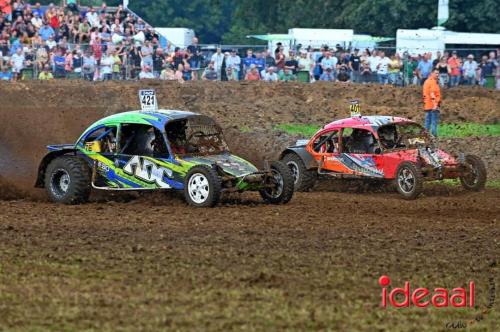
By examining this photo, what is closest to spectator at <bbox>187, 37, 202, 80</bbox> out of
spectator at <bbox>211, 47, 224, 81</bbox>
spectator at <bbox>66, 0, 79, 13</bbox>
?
spectator at <bbox>211, 47, 224, 81</bbox>

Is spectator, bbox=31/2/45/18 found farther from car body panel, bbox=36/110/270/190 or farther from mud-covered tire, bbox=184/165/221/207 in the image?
mud-covered tire, bbox=184/165/221/207

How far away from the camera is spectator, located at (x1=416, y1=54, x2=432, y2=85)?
3288cm

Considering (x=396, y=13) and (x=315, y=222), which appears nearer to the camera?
(x=315, y=222)

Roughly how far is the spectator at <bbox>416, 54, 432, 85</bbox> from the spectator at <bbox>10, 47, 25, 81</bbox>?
476 inches

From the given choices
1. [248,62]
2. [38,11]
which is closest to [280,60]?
[248,62]

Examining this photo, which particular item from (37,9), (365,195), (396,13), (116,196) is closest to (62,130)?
(116,196)

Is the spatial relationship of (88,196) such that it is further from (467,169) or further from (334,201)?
(467,169)

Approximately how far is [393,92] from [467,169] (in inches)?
514

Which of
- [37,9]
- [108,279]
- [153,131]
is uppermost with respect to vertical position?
[37,9]

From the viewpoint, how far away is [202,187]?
14.6m

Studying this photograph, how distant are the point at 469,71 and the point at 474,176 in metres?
16.5

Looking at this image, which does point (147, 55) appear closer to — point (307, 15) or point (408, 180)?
point (408, 180)

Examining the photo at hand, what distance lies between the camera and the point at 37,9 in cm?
3419

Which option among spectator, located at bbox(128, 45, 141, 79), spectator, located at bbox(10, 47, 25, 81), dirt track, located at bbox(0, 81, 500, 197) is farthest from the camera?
spectator, located at bbox(128, 45, 141, 79)
